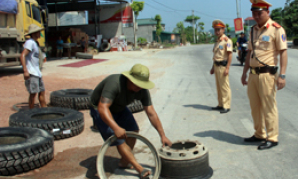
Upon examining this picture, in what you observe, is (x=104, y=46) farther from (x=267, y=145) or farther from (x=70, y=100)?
(x=267, y=145)

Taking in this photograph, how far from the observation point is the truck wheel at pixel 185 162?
339 centimetres

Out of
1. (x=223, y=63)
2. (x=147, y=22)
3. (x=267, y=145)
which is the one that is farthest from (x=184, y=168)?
(x=147, y=22)

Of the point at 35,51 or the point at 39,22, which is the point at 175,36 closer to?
the point at 39,22

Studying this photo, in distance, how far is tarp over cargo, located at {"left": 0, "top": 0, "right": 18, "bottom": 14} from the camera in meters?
11.5

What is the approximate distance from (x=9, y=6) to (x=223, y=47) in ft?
29.2

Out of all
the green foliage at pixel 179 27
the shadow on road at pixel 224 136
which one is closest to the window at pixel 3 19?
the shadow on road at pixel 224 136

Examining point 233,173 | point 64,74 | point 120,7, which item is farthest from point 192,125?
point 120,7

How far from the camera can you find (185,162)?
3.39m

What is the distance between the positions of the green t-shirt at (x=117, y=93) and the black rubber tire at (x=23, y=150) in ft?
3.25

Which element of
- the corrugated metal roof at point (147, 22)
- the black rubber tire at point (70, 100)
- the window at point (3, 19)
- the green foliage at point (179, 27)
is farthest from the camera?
the green foliage at point (179, 27)

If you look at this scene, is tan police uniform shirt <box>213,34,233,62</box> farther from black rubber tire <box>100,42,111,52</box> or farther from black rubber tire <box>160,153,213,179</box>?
black rubber tire <box>100,42,111,52</box>

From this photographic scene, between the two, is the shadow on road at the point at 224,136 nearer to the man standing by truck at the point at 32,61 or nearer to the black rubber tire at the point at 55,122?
the black rubber tire at the point at 55,122

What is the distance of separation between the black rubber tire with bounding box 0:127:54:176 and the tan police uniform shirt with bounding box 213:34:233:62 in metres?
4.29

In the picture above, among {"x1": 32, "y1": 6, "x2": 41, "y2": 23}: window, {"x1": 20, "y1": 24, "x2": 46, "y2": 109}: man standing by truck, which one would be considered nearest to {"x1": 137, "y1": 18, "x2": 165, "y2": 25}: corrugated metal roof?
{"x1": 32, "y1": 6, "x2": 41, "y2": 23}: window
